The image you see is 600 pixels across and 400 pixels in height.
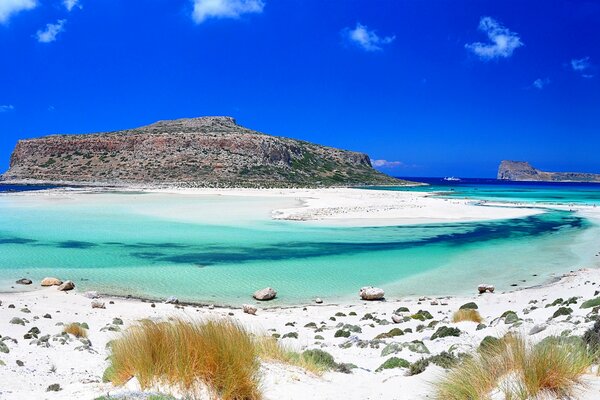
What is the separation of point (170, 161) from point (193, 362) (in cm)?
10200

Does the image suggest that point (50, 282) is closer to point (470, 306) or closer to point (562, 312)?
point (470, 306)

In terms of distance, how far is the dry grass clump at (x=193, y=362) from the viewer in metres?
5.35

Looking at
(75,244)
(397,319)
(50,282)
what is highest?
(75,244)

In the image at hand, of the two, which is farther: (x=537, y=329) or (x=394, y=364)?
(x=537, y=329)

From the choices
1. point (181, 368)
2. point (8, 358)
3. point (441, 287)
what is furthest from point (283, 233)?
point (181, 368)

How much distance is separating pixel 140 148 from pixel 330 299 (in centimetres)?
10060

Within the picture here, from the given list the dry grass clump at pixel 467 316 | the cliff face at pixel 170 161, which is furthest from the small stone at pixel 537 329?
the cliff face at pixel 170 161

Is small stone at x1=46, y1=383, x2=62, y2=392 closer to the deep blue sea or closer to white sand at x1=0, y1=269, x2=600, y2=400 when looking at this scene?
white sand at x1=0, y1=269, x2=600, y2=400

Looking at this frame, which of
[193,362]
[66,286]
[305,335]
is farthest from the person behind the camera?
[66,286]

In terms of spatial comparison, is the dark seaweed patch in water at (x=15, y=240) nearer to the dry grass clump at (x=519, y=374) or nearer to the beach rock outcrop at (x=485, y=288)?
the beach rock outcrop at (x=485, y=288)

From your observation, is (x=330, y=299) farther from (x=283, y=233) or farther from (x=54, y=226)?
(x=54, y=226)

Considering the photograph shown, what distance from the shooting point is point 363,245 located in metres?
25.4

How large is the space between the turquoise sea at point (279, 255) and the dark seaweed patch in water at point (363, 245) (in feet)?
0.18

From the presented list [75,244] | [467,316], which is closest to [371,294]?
[467,316]
